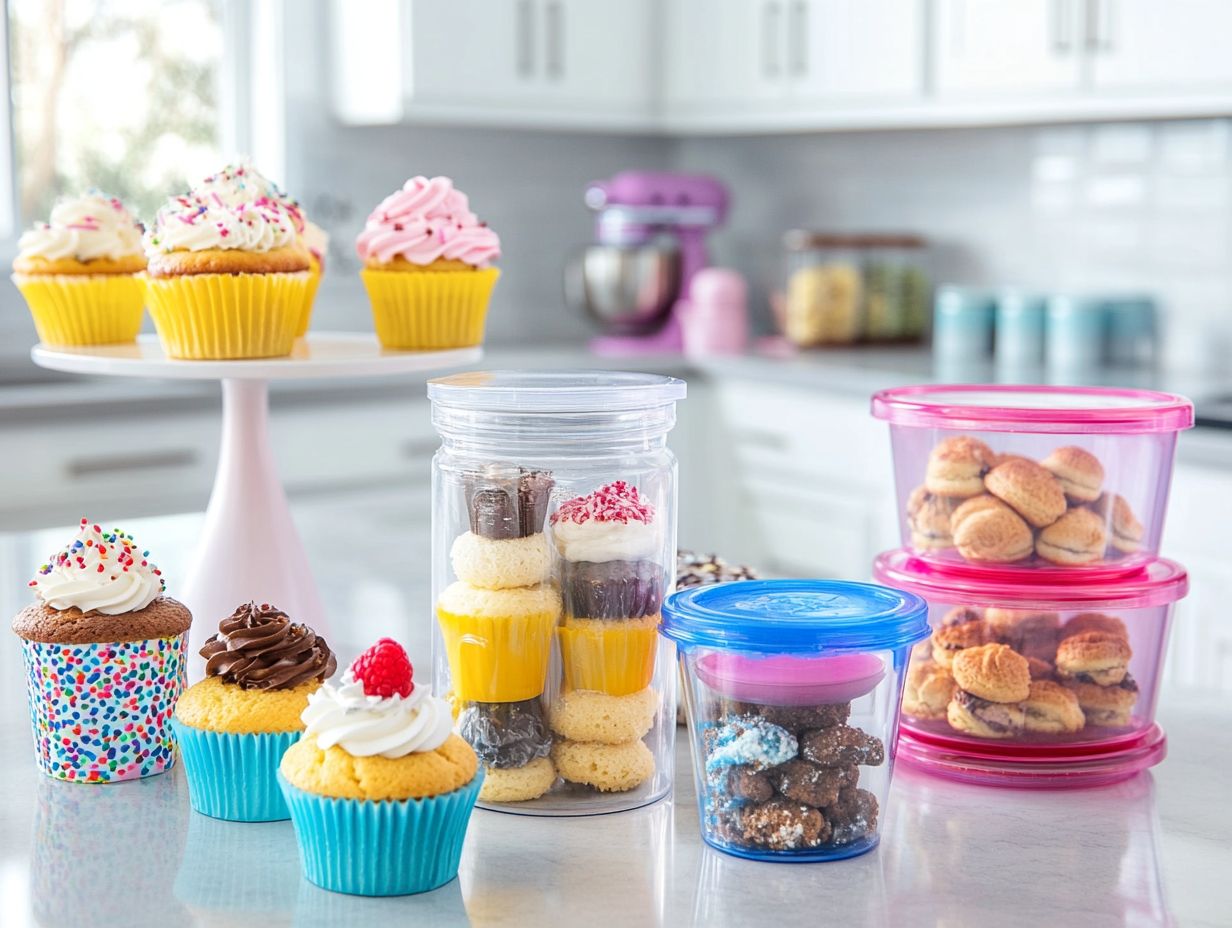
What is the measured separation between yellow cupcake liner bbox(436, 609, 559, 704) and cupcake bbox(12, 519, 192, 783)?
0.73 ft

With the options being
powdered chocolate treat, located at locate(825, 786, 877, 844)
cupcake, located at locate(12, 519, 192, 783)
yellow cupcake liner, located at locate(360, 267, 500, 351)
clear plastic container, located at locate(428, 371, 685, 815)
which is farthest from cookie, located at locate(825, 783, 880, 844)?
yellow cupcake liner, located at locate(360, 267, 500, 351)

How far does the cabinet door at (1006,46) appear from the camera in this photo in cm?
285

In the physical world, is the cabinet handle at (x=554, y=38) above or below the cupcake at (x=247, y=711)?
above

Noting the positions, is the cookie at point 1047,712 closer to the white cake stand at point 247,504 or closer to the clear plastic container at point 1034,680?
the clear plastic container at point 1034,680

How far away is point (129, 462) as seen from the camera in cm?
281

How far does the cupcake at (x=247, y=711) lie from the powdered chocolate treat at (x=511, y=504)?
0.15 metres

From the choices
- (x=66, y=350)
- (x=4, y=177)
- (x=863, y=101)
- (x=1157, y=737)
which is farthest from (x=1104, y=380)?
(x=4, y=177)

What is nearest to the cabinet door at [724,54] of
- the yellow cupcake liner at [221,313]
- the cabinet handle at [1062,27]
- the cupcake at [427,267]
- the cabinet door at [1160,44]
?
the cabinet handle at [1062,27]

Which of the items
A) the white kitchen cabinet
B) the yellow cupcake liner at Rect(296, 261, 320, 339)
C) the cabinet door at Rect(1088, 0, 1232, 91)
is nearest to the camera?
the yellow cupcake liner at Rect(296, 261, 320, 339)

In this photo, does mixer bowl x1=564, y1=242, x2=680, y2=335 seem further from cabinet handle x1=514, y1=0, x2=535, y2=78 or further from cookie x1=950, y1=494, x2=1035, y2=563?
cookie x1=950, y1=494, x2=1035, y2=563

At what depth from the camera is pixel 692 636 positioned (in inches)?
35.4

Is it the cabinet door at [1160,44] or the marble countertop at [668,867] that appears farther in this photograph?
the cabinet door at [1160,44]

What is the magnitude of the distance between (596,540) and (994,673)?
0.97 feet

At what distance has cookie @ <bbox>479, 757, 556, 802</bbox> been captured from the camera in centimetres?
98
